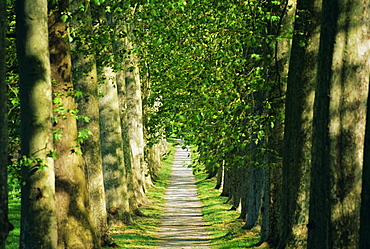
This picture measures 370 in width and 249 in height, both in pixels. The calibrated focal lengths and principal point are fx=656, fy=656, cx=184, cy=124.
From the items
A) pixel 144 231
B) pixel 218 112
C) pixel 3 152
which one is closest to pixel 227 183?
pixel 144 231

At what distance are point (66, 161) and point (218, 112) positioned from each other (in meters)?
3.67

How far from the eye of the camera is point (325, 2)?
29.6ft

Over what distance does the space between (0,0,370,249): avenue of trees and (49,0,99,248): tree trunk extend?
0.02m

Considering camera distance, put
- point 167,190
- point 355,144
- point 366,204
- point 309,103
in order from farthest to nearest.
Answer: point 167,190, point 309,103, point 355,144, point 366,204

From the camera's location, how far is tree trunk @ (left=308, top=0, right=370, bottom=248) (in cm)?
841

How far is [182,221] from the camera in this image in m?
27.6

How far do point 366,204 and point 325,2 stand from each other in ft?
10.7

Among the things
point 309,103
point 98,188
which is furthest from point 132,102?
point 309,103

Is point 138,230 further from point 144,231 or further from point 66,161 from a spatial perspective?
point 66,161

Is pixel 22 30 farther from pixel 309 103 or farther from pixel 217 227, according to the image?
pixel 217 227

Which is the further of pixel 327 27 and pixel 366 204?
pixel 327 27

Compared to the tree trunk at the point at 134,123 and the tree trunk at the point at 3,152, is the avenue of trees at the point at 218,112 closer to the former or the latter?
the tree trunk at the point at 3,152

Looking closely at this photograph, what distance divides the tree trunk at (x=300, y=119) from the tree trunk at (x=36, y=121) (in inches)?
199

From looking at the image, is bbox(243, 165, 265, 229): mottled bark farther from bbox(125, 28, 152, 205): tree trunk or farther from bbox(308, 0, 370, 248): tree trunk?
bbox(308, 0, 370, 248): tree trunk
